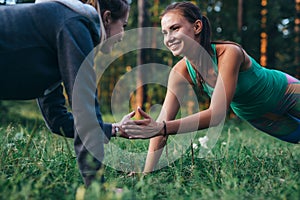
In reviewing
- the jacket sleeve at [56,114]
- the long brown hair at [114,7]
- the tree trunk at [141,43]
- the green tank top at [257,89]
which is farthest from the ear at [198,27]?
the tree trunk at [141,43]

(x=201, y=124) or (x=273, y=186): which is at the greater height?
(x=201, y=124)

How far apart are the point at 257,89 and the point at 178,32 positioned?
0.67 m

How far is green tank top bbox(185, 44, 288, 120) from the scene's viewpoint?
92.0 inches

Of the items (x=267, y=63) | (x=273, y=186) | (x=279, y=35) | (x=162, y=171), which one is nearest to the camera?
(x=273, y=186)

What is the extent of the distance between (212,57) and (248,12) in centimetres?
870

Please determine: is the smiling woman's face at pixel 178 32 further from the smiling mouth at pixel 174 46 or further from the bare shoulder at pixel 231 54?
the bare shoulder at pixel 231 54

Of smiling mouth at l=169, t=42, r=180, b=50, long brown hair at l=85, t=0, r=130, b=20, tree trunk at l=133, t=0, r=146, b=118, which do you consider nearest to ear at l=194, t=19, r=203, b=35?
smiling mouth at l=169, t=42, r=180, b=50

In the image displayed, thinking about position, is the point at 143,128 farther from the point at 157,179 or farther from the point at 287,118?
the point at 287,118

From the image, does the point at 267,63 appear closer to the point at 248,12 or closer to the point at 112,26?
the point at 248,12

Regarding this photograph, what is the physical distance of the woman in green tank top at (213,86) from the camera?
192 cm

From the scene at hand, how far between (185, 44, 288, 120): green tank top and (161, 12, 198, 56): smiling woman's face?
0.20 m

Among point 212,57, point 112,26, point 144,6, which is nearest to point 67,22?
point 112,26

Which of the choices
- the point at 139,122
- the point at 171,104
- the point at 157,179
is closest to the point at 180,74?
the point at 171,104

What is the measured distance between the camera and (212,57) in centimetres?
220
